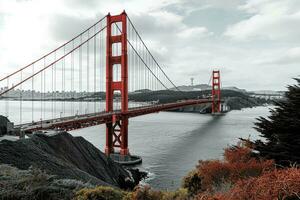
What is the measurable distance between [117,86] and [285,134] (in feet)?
98.1

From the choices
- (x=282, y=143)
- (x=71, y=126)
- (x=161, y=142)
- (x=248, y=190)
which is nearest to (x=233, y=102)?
(x=161, y=142)

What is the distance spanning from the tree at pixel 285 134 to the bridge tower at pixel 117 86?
24477 millimetres

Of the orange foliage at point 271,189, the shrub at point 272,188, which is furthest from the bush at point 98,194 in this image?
the shrub at point 272,188

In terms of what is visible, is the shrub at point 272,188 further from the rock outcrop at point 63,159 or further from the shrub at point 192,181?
the shrub at point 192,181

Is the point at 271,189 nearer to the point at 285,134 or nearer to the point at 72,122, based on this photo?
the point at 285,134

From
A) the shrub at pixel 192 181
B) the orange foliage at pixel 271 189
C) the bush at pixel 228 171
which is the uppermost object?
the orange foliage at pixel 271 189

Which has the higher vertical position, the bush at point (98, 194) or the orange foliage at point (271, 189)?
the orange foliage at point (271, 189)

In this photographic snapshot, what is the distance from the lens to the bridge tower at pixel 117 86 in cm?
4350

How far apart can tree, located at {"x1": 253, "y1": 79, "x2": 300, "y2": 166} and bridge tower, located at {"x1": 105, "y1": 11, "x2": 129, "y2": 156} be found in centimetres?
2448

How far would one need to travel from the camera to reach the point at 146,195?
28.9 ft

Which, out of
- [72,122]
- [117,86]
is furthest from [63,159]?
[117,86]

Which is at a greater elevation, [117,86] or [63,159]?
[117,86]

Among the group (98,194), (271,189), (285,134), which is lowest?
(98,194)

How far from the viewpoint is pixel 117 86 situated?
45250 millimetres
